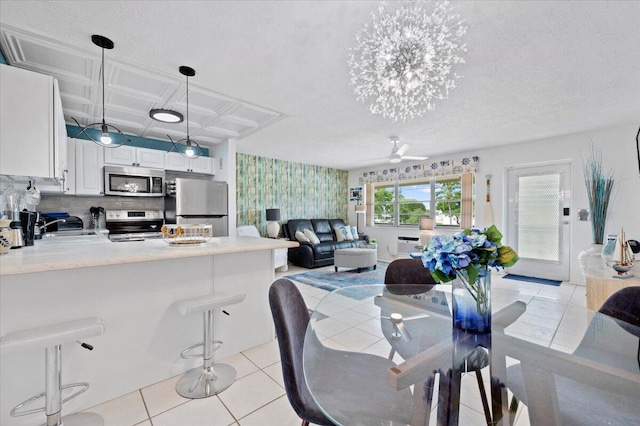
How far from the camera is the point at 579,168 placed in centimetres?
436

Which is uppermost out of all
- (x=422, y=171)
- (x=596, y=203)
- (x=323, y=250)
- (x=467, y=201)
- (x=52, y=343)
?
(x=422, y=171)

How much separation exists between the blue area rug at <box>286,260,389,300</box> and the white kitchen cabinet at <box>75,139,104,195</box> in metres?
3.22

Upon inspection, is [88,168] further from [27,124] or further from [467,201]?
[467,201]

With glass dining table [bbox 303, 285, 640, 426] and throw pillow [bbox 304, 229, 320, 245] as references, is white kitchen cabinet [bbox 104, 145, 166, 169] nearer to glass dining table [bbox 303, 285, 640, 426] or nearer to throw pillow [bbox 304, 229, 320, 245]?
throw pillow [bbox 304, 229, 320, 245]

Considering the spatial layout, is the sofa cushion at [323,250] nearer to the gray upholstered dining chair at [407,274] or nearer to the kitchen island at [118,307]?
the kitchen island at [118,307]

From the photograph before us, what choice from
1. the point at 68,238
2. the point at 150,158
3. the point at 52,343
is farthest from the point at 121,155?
the point at 52,343

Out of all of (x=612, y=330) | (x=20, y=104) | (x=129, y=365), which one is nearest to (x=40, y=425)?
(x=129, y=365)

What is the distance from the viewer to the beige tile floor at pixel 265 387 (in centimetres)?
153

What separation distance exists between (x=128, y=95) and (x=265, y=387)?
10.4 ft

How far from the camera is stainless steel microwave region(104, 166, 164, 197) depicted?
13.0ft

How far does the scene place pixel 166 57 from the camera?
2266mm

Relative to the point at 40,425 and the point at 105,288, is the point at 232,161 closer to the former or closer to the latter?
the point at 105,288

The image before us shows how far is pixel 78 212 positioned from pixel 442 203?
6.75 m

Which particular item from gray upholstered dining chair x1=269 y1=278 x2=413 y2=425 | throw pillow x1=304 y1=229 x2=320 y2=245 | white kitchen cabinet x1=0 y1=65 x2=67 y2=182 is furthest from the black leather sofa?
gray upholstered dining chair x1=269 y1=278 x2=413 y2=425
